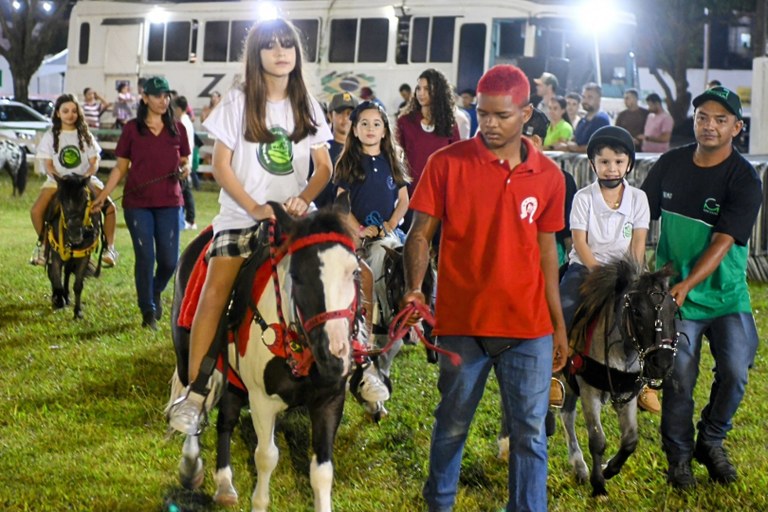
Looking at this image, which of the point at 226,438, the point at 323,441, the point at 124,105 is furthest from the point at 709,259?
the point at 124,105

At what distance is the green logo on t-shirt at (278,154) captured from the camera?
17.9ft

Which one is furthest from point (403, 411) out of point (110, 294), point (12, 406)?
point (110, 294)

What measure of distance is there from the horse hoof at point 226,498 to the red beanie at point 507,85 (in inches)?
103

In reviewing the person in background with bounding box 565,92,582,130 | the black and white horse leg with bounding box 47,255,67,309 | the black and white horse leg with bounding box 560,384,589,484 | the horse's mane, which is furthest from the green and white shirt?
the person in background with bounding box 565,92,582,130

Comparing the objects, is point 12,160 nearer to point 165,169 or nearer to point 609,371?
point 165,169

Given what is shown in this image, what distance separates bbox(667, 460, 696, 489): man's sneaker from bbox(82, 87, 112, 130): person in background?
25.4 metres

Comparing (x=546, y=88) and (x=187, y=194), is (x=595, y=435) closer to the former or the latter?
(x=546, y=88)

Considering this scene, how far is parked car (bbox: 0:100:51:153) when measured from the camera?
3234cm

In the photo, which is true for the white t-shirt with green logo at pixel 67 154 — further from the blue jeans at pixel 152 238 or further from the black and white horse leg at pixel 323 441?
the black and white horse leg at pixel 323 441

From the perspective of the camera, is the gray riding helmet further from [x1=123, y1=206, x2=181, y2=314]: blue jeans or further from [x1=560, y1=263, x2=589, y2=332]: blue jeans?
[x1=123, y1=206, x2=181, y2=314]: blue jeans

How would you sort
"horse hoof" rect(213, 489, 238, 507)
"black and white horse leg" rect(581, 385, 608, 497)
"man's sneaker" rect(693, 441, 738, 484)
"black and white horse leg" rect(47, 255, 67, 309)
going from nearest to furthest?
"horse hoof" rect(213, 489, 238, 507) < "black and white horse leg" rect(581, 385, 608, 497) < "man's sneaker" rect(693, 441, 738, 484) < "black and white horse leg" rect(47, 255, 67, 309)

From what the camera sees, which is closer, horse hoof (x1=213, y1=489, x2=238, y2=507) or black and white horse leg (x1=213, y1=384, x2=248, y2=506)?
black and white horse leg (x1=213, y1=384, x2=248, y2=506)

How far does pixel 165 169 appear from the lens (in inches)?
410

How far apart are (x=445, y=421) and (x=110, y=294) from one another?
858 centimetres
